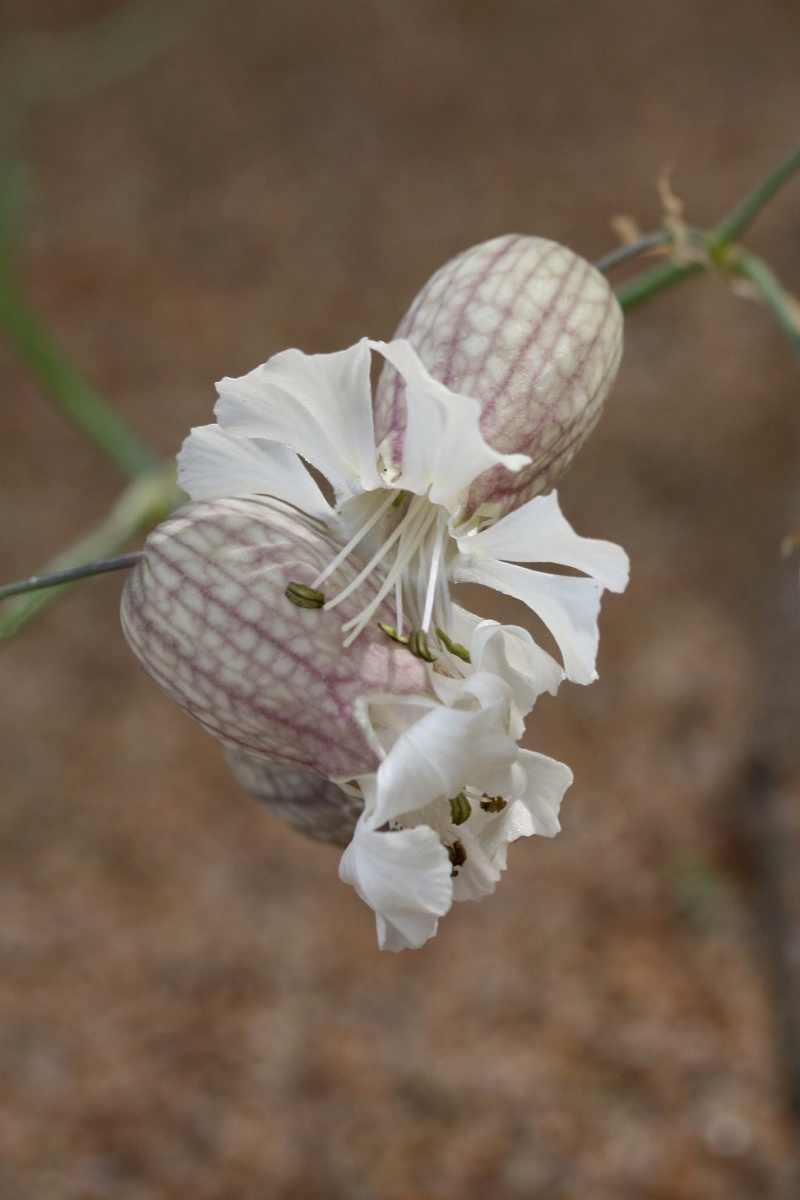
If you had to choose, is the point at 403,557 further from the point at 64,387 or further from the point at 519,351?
the point at 64,387

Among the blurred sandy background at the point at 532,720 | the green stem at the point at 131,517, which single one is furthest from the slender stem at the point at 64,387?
the blurred sandy background at the point at 532,720

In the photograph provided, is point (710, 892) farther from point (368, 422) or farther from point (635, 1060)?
point (368, 422)

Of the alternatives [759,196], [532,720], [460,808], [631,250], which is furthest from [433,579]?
[532,720]


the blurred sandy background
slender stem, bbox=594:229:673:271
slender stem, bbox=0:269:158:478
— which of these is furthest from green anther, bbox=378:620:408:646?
the blurred sandy background

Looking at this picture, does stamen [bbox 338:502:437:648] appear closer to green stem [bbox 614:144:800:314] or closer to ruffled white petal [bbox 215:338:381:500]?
ruffled white petal [bbox 215:338:381:500]

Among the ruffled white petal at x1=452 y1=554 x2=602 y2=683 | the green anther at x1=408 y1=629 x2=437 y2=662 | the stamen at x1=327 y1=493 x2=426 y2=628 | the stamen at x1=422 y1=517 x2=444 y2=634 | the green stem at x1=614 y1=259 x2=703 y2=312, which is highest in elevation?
the stamen at x1=327 y1=493 x2=426 y2=628

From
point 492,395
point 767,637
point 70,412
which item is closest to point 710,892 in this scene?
point 767,637

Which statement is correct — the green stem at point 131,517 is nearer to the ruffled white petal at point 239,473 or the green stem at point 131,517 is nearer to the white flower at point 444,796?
the ruffled white petal at point 239,473

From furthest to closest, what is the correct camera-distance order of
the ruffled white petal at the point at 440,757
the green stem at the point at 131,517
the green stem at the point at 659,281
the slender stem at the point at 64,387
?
1. the slender stem at the point at 64,387
2. the green stem at the point at 131,517
3. the green stem at the point at 659,281
4. the ruffled white petal at the point at 440,757
